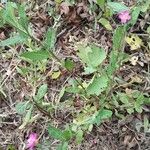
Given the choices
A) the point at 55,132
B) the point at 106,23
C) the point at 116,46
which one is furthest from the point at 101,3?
the point at 55,132

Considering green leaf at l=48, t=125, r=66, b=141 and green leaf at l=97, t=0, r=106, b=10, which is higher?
green leaf at l=97, t=0, r=106, b=10

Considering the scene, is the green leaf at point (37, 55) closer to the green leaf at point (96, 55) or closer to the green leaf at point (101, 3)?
the green leaf at point (96, 55)

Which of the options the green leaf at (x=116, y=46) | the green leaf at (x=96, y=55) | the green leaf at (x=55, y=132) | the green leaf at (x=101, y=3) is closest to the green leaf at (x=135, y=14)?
the green leaf at (x=101, y=3)

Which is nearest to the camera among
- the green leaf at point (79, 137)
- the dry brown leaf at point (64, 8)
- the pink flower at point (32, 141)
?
the green leaf at point (79, 137)

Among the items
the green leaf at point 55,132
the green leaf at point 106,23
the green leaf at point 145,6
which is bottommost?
the green leaf at point 55,132

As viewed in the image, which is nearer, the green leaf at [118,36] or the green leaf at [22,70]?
the green leaf at [118,36]

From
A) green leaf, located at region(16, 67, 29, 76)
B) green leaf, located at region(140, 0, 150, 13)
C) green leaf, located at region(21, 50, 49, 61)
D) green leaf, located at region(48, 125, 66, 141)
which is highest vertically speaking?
green leaf, located at region(21, 50, 49, 61)

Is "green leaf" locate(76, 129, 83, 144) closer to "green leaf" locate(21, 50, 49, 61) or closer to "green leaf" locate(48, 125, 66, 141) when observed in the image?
"green leaf" locate(48, 125, 66, 141)

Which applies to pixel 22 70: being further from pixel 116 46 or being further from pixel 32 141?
pixel 116 46

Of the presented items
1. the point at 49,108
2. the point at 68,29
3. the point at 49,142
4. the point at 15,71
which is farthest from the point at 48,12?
the point at 49,142

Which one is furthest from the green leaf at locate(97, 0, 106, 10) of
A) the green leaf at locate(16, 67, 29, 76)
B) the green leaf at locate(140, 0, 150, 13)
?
the green leaf at locate(16, 67, 29, 76)
